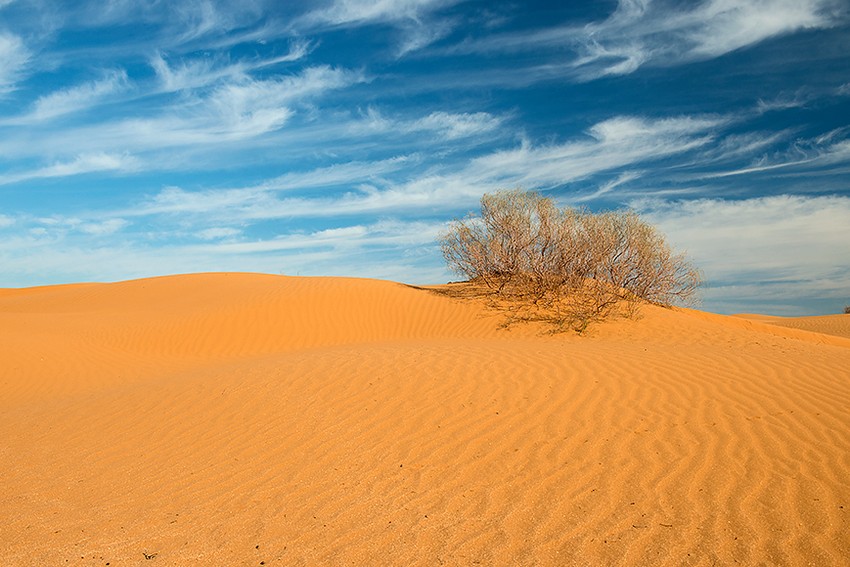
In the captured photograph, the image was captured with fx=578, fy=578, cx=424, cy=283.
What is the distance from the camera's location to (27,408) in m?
10.3

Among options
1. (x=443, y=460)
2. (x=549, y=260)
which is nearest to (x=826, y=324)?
(x=549, y=260)

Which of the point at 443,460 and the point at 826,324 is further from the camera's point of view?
the point at 826,324

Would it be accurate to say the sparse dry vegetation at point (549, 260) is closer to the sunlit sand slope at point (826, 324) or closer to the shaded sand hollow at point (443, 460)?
the shaded sand hollow at point (443, 460)

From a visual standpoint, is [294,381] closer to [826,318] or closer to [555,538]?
[555,538]

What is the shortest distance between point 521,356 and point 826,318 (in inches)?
1197

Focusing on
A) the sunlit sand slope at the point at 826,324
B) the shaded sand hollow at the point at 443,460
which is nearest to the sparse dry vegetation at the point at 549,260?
the shaded sand hollow at the point at 443,460

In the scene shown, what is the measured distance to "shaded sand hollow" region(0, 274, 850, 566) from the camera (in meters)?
4.35

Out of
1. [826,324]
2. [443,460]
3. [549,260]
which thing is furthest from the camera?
[826,324]

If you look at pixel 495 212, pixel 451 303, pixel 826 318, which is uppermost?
pixel 495 212

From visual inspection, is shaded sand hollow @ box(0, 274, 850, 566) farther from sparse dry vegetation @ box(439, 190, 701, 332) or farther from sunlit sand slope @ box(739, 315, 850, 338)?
sunlit sand slope @ box(739, 315, 850, 338)

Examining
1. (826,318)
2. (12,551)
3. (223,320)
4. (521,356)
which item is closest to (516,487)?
(12,551)

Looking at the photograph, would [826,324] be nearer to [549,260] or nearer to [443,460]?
[549,260]

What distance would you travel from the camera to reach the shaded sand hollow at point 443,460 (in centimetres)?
435

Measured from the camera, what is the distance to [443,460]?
5957 mm
